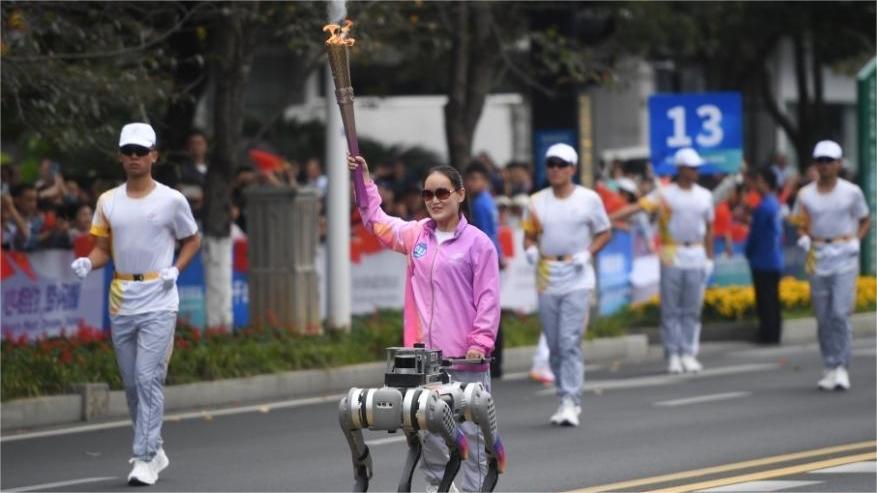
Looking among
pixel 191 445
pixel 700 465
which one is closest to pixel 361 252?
pixel 191 445

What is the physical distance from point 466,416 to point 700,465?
3.45m

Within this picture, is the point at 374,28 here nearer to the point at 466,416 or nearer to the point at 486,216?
the point at 486,216

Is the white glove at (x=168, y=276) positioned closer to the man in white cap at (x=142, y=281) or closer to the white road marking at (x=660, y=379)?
the man in white cap at (x=142, y=281)

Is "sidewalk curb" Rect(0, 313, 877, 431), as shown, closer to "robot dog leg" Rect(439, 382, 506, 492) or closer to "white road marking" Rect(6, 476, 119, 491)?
"white road marking" Rect(6, 476, 119, 491)

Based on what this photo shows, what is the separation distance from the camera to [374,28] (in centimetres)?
1908

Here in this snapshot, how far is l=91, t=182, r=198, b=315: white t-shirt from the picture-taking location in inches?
442

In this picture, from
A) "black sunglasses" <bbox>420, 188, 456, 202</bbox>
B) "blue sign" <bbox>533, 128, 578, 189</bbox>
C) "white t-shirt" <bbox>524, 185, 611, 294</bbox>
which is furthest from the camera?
"blue sign" <bbox>533, 128, 578, 189</bbox>

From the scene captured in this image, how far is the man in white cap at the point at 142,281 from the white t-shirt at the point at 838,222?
20.6 ft

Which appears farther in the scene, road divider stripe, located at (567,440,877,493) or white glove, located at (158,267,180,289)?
white glove, located at (158,267,180,289)

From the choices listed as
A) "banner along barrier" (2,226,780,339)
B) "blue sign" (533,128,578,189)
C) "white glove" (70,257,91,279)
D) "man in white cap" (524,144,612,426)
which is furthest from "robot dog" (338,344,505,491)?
"blue sign" (533,128,578,189)

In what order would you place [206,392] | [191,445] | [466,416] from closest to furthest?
1. [466,416]
2. [191,445]
3. [206,392]

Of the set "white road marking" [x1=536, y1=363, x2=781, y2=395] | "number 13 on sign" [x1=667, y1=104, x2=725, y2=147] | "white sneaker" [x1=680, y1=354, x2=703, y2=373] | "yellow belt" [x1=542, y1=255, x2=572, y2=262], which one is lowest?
"white road marking" [x1=536, y1=363, x2=781, y2=395]

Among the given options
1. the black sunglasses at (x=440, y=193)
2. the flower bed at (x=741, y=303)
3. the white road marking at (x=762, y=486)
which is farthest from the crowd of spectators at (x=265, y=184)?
the black sunglasses at (x=440, y=193)

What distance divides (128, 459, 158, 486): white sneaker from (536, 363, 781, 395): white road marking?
5.53 metres
